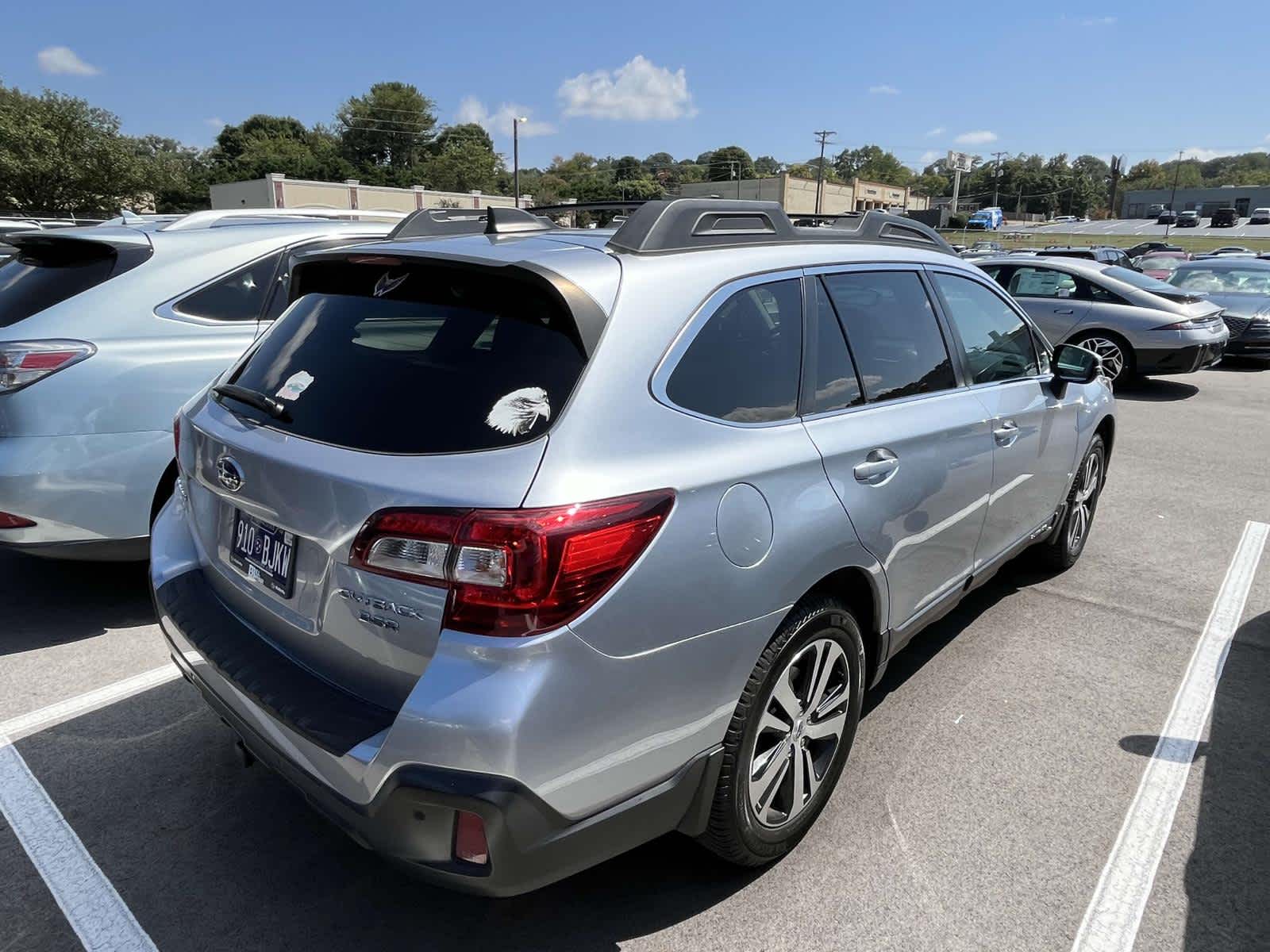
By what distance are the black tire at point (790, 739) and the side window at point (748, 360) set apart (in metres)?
0.58

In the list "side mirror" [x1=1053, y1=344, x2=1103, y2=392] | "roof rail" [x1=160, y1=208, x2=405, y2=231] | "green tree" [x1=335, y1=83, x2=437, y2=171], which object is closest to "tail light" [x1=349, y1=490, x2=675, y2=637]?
"side mirror" [x1=1053, y1=344, x2=1103, y2=392]

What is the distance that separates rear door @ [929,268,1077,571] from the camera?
3.54m

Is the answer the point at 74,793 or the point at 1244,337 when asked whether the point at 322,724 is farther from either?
the point at 1244,337

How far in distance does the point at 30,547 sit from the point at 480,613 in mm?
2990

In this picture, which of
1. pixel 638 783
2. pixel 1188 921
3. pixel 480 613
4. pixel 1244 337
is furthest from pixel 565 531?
pixel 1244 337

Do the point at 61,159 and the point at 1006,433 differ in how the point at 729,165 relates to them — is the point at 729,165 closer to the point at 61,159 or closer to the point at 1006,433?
the point at 61,159

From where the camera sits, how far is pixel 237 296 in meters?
4.33

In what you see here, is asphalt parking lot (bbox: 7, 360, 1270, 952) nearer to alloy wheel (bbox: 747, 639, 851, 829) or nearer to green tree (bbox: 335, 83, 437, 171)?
alloy wheel (bbox: 747, 639, 851, 829)

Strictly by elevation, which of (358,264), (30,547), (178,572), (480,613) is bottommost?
(30,547)

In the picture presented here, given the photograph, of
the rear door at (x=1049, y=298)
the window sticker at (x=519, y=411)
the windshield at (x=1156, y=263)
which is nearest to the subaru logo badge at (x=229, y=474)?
the window sticker at (x=519, y=411)

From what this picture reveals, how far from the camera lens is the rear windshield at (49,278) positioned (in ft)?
12.8

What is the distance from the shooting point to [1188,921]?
239 cm

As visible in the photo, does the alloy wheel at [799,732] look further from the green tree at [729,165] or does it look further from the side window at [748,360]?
the green tree at [729,165]

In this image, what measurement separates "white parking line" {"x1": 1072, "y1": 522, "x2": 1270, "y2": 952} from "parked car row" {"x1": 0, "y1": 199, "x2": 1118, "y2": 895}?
0.80 metres
